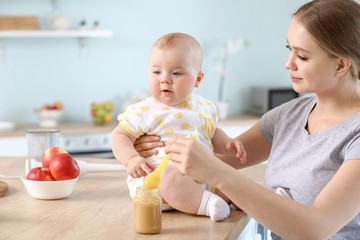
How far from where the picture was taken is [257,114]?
4.42 m

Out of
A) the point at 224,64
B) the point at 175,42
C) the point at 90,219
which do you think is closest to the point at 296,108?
the point at 175,42

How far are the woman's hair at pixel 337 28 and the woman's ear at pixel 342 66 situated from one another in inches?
0.5

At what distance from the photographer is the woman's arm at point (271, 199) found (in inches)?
46.4

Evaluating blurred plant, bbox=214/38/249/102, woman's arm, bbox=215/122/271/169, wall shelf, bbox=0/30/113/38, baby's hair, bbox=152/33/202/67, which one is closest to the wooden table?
woman's arm, bbox=215/122/271/169

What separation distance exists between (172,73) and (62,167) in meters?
0.43

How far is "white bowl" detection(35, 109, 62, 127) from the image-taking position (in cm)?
382

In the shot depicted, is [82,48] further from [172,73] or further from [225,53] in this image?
[172,73]

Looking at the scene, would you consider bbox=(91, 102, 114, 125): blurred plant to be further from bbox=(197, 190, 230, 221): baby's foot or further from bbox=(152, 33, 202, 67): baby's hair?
bbox=(197, 190, 230, 221): baby's foot

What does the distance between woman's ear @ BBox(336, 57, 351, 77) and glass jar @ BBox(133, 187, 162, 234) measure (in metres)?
0.60

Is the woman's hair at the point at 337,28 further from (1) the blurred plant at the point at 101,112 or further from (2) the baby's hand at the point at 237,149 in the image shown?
(1) the blurred plant at the point at 101,112

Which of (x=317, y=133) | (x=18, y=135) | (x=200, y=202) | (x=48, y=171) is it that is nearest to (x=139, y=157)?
(x=200, y=202)

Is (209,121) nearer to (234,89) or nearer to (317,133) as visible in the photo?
(317,133)

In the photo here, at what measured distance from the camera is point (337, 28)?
53.1 inches

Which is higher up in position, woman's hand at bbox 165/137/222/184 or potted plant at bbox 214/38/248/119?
woman's hand at bbox 165/137/222/184
